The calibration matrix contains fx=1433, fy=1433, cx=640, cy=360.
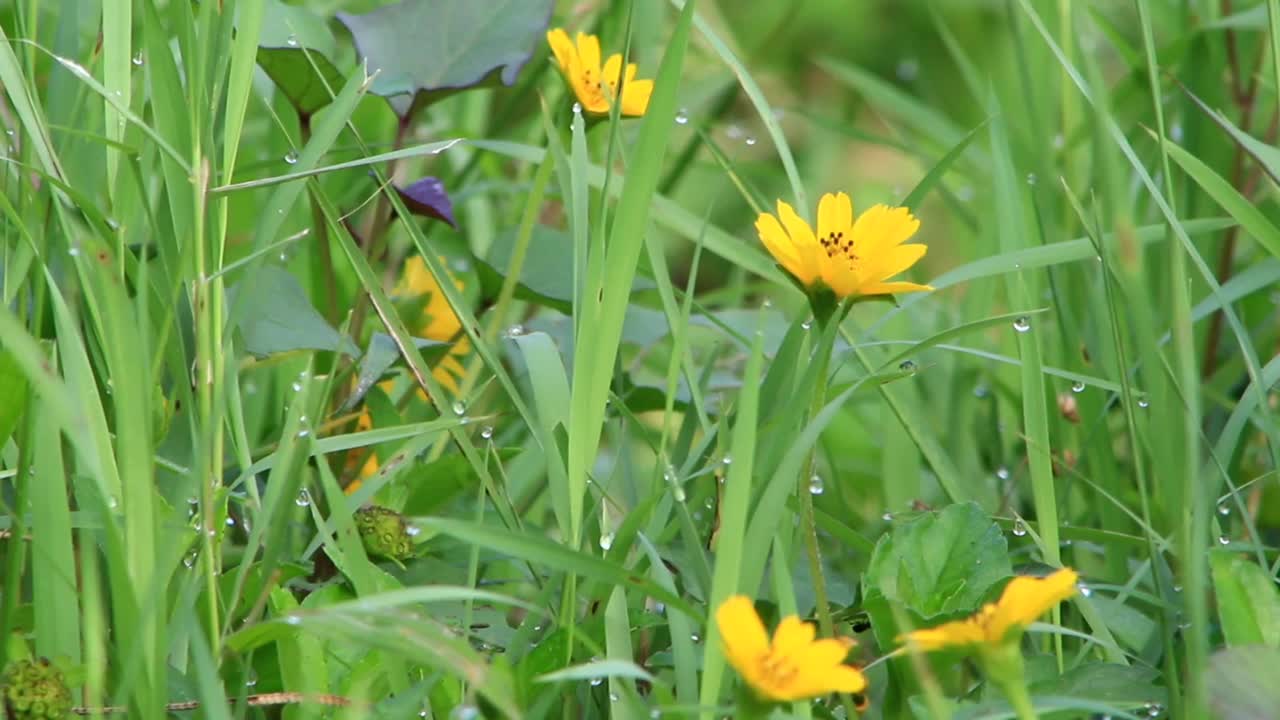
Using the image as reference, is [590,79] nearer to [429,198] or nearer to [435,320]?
[429,198]

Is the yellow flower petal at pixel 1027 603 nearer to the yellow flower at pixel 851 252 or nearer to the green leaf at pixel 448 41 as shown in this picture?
the yellow flower at pixel 851 252

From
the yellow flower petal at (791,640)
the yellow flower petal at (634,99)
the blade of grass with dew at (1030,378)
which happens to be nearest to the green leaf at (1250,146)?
the blade of grass with dew at (1030,378)

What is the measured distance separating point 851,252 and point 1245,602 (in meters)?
0.27

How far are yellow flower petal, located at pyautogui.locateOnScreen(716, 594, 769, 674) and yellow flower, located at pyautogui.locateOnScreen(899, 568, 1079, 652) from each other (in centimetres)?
6

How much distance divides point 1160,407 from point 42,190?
0.68 meters

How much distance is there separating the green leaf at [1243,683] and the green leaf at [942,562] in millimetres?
133

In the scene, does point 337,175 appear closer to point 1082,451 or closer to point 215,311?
point 215,311

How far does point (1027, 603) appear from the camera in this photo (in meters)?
0.57

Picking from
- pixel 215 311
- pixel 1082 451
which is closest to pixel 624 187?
pixel 215 311

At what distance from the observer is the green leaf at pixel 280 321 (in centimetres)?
86

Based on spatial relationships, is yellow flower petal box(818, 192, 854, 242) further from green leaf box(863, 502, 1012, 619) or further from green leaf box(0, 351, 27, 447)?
green leaf box(0, 351, 27, 447)

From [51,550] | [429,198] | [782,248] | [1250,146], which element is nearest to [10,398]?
[51,550]

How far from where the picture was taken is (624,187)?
754mm

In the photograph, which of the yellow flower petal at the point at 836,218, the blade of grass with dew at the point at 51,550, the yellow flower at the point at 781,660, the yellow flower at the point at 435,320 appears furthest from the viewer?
the yellow flower at the point at 435,320
